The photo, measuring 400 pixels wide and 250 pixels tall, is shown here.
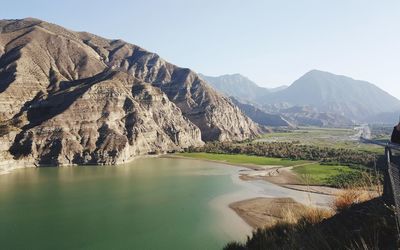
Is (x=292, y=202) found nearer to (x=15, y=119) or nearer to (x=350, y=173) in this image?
(x=350, y=173)

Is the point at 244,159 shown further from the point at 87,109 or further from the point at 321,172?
the point at 87,109

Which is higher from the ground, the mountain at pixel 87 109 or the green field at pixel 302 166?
the mountain at pixel 87 109

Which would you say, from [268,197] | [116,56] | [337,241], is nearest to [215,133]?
[116,56]

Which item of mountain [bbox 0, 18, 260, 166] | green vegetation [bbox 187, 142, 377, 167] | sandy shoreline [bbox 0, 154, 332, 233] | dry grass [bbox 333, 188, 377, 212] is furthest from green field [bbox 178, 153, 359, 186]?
dry grass [bbox 333, 188, 377, 212]

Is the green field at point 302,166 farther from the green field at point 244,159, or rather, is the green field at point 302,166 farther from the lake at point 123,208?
the lake at point 123,208

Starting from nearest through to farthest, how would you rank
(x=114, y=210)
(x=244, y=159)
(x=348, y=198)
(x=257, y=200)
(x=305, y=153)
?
1. (x=348, y=198)
2. (x=114, y=210)
3. (x=257, y=200)
4. (x=244, y=159)
5. (x=305, y=153)

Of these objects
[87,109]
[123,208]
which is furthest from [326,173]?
[87,109]

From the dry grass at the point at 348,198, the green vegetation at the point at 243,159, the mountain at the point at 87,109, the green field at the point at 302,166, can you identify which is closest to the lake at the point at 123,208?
A: the green field at the point at 302,166
